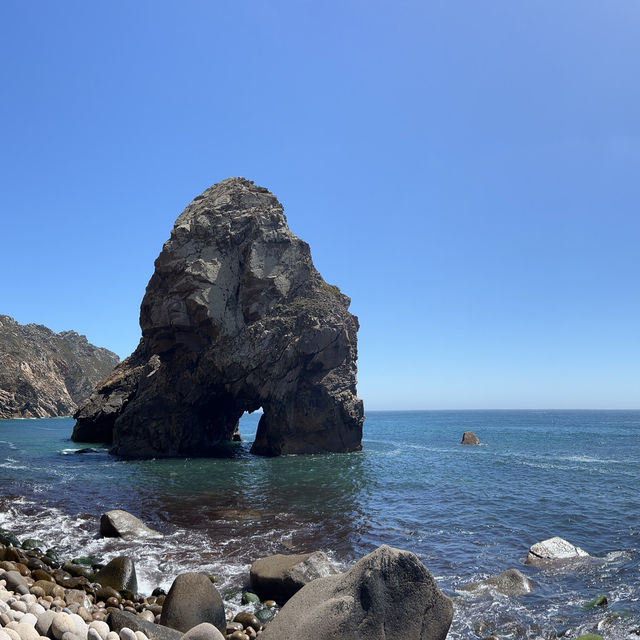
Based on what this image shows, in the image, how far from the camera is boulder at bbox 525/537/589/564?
16047 millimetres

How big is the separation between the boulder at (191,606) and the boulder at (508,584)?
7.12 m

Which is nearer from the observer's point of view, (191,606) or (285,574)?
(191,606)

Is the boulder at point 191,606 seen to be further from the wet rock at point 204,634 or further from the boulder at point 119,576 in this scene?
the boulder at point 119,576

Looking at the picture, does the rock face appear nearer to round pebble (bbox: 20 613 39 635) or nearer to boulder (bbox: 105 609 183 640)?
boulder (bbox: 105 609 183 640)

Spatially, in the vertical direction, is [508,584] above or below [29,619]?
below

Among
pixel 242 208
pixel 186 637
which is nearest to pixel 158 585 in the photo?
pixel 186 637

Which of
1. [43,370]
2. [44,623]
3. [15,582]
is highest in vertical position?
[43,370]

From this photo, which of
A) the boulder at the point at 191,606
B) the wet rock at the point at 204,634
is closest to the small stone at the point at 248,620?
the boulder at the point at 191,606

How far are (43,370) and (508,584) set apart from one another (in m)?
160

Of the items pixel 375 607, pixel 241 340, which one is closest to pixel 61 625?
pixel 375 607

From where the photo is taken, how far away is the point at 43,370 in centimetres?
14662

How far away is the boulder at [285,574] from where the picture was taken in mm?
12328

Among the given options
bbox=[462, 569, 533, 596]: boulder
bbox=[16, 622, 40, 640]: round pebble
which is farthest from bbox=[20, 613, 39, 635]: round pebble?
bbox=[462, 569, 533, 596]: boulder

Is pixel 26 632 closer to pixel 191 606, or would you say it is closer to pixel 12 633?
pixel 12 633
